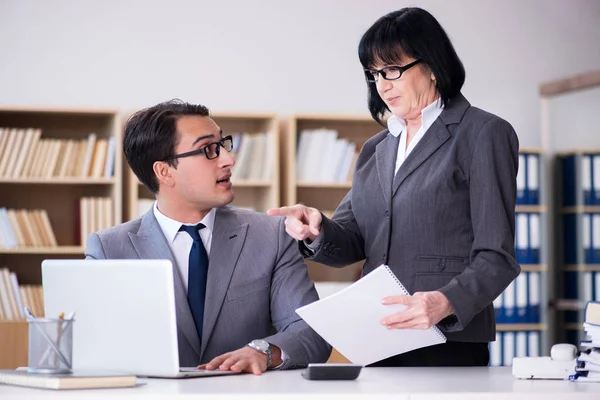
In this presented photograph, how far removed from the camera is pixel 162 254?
229 cm

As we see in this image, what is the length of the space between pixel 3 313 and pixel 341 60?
245 cm

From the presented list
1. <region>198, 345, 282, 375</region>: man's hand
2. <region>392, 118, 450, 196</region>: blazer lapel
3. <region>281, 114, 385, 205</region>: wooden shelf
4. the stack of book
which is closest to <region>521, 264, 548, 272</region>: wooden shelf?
<region>281, 114, 385, 205</region>: wooden shelf

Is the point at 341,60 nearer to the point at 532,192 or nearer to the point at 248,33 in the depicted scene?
the point at 248,33

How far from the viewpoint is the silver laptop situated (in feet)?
5.61

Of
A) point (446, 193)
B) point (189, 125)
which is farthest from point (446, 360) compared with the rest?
point (189, 125)

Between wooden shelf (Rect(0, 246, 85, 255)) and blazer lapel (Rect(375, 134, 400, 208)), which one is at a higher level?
blazer lapel (Rect(375, 134, 400, 208))

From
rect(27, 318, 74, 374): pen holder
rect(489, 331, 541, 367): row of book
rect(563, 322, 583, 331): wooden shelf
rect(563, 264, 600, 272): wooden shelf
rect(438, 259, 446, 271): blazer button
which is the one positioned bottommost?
rect(489, 331, 541, 367): row of book

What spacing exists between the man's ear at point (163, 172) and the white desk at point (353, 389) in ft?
2.56

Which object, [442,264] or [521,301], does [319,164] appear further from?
[442,264]

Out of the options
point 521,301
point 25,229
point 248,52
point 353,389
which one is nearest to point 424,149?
point 353,389

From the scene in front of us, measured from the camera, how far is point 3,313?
460 cm

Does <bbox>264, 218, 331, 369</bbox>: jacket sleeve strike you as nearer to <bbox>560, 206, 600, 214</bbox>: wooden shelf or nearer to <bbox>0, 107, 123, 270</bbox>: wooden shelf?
<bbox>0, 107, 123, 270</bbox>: wooden shelf

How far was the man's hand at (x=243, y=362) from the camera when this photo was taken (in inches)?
74.7

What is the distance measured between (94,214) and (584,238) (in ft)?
9.41
